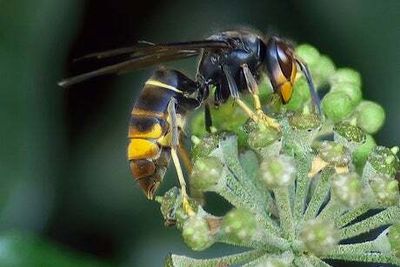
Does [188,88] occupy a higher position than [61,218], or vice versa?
[188,88]

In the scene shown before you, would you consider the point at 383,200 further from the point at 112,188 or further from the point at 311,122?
the point at 112,188

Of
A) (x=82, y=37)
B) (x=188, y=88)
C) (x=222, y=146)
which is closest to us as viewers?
(x=222, y=146)

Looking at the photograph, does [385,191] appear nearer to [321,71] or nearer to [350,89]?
[350,89]

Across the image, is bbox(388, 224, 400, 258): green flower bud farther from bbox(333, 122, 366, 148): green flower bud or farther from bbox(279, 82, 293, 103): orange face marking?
bbox(279, 82, 293, 103): orange face marking

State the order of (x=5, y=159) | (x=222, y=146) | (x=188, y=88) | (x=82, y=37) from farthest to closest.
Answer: (x=82, y=37) < (x=5, y=159) < (x=188, y=88) < (x=222, y=146)

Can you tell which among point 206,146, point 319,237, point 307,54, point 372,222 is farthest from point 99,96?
point 319,237

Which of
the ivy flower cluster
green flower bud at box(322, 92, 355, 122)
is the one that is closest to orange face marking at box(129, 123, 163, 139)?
the ivy flower cluster

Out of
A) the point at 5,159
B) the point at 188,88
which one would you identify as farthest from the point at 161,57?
the point at 5,159
